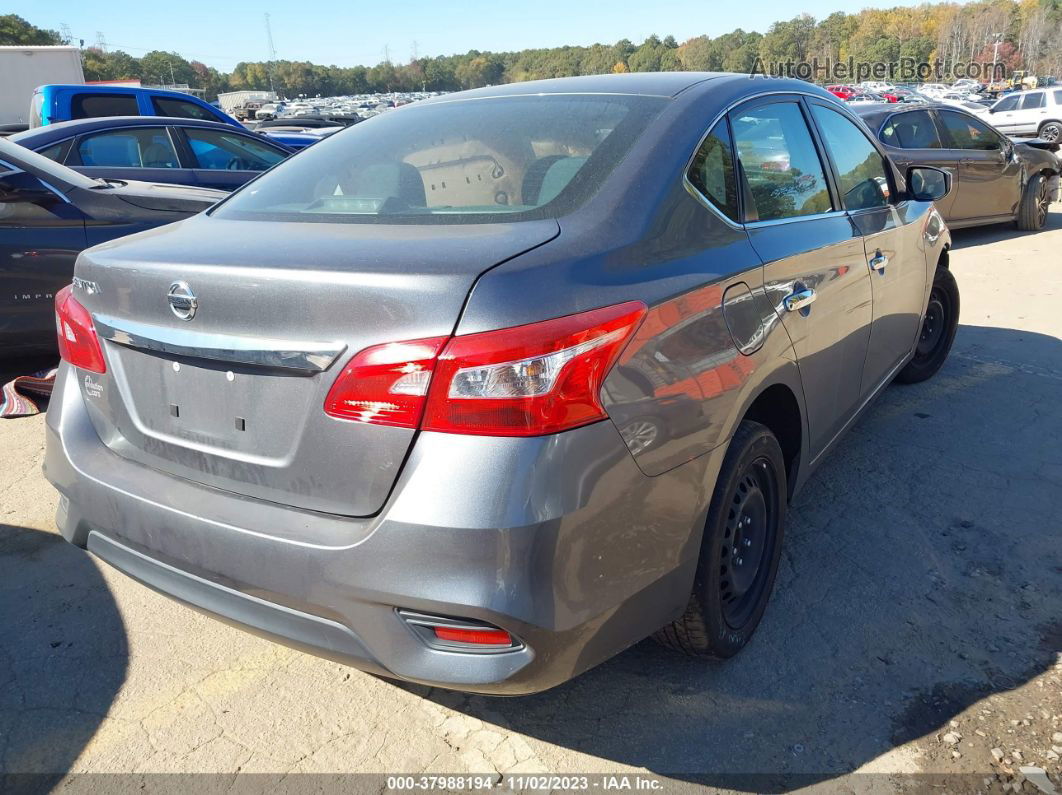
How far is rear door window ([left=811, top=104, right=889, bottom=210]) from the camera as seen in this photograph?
3393 millimetres

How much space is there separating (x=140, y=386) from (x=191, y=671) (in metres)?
0.95

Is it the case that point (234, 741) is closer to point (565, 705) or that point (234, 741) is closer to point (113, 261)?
point (565, 705)

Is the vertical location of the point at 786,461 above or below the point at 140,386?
below

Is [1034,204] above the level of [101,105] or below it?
below

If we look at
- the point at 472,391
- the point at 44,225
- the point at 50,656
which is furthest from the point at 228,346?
the point at 44,225

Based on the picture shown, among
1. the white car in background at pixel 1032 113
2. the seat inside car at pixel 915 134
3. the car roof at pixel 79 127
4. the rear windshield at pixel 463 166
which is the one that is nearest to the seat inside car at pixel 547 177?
the rear windshield at pixel 463 166

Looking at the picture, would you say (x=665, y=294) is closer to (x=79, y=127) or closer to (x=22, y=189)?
(x=22, y=189)

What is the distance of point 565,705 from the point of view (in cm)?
245

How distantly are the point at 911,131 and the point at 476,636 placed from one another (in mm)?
9146

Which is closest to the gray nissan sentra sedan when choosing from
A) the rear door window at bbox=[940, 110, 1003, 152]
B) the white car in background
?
the rear door window at bbox=[940, 110, 1003, 152]

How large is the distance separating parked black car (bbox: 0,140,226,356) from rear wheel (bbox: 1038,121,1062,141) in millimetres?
25135

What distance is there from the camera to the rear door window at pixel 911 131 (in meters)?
9.09

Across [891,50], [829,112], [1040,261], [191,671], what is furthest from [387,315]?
[891,50]

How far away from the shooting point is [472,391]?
174 centimetres
